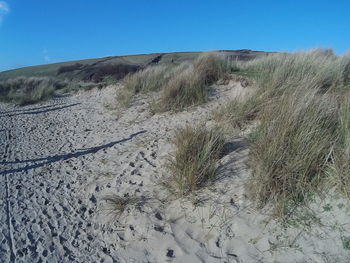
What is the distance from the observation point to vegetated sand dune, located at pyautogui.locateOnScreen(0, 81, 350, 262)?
8.04ft

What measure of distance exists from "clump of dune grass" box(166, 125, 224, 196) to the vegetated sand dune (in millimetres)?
135

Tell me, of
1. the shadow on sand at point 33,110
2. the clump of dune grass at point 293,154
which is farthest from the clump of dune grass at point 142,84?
the clump of dune grass at point 293,154

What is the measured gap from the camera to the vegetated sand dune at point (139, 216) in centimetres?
245

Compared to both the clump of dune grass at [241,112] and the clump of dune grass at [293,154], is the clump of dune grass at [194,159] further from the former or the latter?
the clump of dune grass at [241,112]

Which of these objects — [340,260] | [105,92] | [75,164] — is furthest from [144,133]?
[105,92]

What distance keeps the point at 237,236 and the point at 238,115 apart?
254 cm

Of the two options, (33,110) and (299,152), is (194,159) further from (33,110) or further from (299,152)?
(33,110)

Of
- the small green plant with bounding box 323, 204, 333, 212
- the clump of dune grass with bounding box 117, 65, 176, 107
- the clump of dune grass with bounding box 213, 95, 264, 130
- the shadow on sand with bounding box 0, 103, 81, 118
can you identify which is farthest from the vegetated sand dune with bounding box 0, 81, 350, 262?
the shadow on sand with bounding box 0, 103, 81, 118

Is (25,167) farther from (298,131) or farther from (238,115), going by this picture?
(298,131)

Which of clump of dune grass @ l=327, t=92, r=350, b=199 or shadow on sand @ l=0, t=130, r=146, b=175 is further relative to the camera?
shadow on sand @ l=0, t=130, r=146, b=175

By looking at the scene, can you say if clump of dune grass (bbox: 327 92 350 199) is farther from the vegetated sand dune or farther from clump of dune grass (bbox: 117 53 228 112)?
clump of dune grass (bbox: 117 53 228 112)

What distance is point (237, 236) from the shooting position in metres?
2.62

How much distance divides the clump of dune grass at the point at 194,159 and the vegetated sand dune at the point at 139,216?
0.14 m

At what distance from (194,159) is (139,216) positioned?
1.00m
